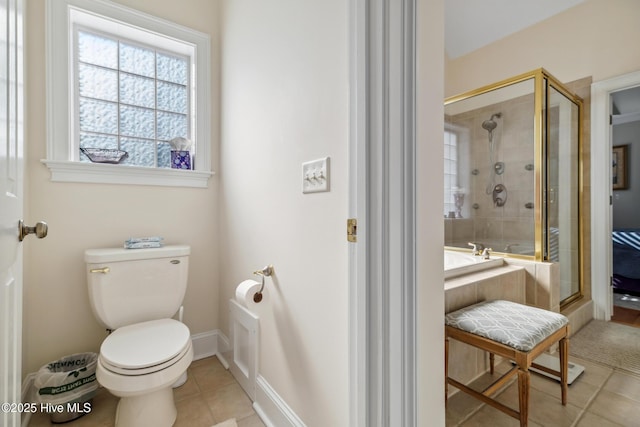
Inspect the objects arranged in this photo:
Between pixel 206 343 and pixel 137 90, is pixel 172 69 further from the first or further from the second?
pixel 206 343

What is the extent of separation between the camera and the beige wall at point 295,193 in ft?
3.10

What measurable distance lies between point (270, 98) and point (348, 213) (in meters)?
0.84

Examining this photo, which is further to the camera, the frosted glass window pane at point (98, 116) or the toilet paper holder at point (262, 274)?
the frosted glass window pane at point (98, 116)

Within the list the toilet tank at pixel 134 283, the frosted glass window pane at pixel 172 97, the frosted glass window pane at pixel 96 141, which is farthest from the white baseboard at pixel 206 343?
the frosted glass window pane at pixel 172 97

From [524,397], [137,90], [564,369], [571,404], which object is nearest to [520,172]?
[564,369]

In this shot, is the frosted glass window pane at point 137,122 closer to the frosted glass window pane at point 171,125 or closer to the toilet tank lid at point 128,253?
the frosted glass window pane at point 171,125

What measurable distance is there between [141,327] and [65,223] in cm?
74

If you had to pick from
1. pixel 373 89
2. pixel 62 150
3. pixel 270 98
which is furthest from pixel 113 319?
pixel 373 89

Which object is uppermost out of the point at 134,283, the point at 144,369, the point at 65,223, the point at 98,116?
the point at 98,116

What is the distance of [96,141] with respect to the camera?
69.7 inches

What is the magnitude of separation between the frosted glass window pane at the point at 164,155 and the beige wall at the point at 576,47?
3351 mm

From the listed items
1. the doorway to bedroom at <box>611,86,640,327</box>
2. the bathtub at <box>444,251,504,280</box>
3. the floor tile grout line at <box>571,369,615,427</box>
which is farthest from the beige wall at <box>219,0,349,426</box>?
the doorway to bedroom at <box>611,86,640,327</box>

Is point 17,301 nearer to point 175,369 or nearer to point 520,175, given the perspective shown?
point 175,369

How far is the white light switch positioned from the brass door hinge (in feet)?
0.65
